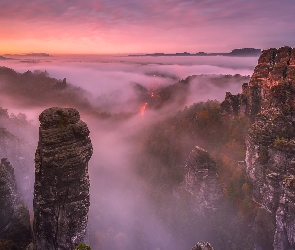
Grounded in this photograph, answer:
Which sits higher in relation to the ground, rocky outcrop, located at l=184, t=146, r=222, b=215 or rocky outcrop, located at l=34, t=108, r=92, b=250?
rocky outcrop, located at l=34, t=108, r=92, b=250

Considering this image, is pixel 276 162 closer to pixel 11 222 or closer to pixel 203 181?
pixel 203 181

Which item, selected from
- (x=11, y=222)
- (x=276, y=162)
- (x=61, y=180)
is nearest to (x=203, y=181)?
(x=276, y=162)

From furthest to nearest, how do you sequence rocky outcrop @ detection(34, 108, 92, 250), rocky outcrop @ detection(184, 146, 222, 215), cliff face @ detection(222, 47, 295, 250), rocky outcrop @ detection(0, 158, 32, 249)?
rocky outcrop @ detection(184, 146, 222, 215)
cliff face @ detection(222, 47, 295, 250)
rocky outcrop @ detection(0, 158, 32, 249)
rocky outcrop @ detection(34, 108, 92, 250)

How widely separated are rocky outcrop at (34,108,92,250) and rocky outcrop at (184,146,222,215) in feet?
134

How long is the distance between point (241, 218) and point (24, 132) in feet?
264

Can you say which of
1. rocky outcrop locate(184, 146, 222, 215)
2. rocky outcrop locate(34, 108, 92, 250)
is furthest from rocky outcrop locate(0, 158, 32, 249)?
rocky outcrop locate(184, 146, 222, 215)

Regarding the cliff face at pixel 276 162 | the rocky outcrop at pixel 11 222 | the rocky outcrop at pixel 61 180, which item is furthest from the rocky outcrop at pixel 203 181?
the rocky outcrop at pixel 11 222

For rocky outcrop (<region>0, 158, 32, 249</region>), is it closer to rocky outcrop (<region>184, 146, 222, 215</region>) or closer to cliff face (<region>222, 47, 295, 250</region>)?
cliff face (<region>222, 47, 295, 250</region>)

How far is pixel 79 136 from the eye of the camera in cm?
2833

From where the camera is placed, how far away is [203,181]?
215 feet

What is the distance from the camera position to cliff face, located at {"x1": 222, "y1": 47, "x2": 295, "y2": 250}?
141 feet

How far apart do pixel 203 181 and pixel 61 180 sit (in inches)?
1802

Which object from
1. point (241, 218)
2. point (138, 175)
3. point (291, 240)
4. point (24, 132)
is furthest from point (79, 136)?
point (138, 175)

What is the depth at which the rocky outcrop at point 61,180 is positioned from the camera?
27125mm
